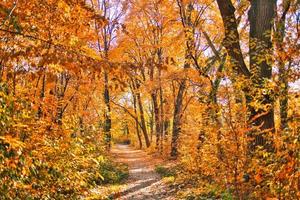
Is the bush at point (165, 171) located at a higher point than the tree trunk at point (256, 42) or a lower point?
lower

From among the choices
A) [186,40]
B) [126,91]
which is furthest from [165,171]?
[126,91]

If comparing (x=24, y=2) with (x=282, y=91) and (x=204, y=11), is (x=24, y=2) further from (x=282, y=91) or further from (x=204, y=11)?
(x=204, y=11)

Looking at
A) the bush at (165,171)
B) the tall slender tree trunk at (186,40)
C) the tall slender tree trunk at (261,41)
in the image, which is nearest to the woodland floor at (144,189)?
the bush at (165,171)

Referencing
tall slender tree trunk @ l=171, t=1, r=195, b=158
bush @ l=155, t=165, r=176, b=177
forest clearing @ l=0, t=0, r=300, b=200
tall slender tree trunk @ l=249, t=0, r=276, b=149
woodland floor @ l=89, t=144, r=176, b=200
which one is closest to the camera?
forest clearing @ l=0, t=0, r=300, b=200

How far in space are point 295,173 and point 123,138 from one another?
198 feet

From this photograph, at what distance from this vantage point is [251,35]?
860 centimetres

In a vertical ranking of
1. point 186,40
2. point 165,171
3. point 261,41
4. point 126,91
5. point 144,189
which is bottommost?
point 144,189

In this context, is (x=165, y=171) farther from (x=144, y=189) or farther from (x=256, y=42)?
(x=256, y=42)

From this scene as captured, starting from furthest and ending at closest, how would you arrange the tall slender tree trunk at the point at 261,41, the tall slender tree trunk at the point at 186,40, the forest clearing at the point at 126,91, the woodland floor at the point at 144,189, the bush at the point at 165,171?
the bush at the point at 165,171 < the tall slender tree trunk at the point at 186,40 < the woodland floor at the point at 144,189 < the tall slender tree trunk at the point at 261,41 < the forest clearing at the point at 126,91

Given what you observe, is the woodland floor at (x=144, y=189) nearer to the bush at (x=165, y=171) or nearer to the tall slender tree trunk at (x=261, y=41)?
the bush at (x=165, y=171)

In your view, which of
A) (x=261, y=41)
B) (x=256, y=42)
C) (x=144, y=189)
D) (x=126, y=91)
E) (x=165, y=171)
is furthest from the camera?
(x=165, y=171)

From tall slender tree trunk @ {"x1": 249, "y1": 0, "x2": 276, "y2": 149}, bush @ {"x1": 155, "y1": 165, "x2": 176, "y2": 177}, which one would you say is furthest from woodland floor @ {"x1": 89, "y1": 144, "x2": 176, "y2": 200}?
tall slender tree trunk @ {"x1": 249, "y1": 0, "x2": 276, "y2": 149}

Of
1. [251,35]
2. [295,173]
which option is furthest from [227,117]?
[295,173]

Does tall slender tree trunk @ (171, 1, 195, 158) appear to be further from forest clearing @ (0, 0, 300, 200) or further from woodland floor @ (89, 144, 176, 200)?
woodland floor @ (89, 144, 176, 200)
